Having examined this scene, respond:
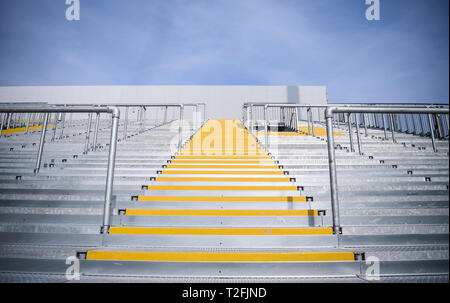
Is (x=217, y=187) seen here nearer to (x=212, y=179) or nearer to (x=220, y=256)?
(x=212, y=179)

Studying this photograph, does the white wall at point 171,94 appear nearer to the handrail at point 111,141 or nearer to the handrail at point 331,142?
the handrail at point 111,141

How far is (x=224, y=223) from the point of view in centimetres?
182

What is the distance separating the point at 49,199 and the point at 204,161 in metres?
1.99

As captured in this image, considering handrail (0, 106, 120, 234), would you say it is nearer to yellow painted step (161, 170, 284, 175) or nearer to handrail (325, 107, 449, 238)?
yellow painted step (161, 170, 284, 175)

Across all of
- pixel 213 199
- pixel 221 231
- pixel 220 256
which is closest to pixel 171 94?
pixel 213 199

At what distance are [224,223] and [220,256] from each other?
40cm

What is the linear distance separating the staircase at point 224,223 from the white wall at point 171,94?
1191 cm

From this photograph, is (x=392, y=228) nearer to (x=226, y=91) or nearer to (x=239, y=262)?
(x=239, y=262)

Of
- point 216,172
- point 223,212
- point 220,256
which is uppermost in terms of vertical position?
point 216,172

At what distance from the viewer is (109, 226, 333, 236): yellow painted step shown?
1.67 m

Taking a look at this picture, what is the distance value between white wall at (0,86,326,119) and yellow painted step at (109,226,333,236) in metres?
13.0

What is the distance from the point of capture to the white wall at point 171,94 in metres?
14.4

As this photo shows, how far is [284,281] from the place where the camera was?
4.25 feet

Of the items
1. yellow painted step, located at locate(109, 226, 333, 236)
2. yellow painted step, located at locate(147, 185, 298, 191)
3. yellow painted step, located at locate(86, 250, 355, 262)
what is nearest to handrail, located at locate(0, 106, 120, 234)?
yellow painted step, located at locate(109, 226, 333, 236)
